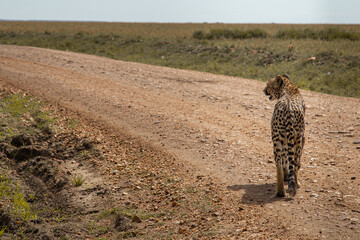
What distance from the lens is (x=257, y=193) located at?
20.3 feet

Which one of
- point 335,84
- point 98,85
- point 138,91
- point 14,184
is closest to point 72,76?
point 98,85

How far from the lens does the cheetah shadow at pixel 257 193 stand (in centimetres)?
586

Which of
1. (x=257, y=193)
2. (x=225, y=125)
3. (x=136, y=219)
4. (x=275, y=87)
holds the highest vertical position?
(x=275, y=87)

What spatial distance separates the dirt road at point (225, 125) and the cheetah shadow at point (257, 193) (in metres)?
0.02

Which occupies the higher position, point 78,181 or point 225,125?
point 225,125

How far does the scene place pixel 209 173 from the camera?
7.11 m

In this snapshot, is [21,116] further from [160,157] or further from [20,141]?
[160,157]

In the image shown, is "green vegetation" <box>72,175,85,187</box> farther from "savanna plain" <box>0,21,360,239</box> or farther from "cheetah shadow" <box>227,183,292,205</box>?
"cheetah shadow" <box>227,183,292,205</box>

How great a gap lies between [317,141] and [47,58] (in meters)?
13.8

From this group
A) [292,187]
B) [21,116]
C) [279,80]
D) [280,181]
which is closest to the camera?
[292,187]

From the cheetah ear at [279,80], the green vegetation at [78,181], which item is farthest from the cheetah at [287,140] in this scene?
the green vegetation at [78,181]

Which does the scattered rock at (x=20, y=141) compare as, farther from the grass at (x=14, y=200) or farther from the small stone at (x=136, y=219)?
the small stone at (x=136, y=219)

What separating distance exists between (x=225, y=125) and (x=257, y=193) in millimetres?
3719

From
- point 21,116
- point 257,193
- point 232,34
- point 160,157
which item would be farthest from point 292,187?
point 232,34
